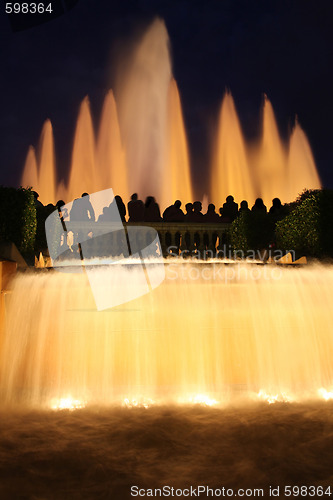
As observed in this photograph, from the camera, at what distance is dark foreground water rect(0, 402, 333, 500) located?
425cm

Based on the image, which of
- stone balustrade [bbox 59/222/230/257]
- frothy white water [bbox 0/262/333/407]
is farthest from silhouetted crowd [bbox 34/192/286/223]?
frothy white water [bbox 0/262/333/407]

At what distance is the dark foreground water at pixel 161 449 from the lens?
13.9 ft

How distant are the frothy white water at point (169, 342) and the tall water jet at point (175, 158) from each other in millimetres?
22492

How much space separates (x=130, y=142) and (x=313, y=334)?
973 inches

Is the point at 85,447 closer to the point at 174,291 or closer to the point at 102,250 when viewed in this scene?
the point at 174,291

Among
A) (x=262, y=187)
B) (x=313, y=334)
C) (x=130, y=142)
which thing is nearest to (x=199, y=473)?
(x=313, y=334)

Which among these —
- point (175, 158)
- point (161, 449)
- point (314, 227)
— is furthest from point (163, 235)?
point (161, 449)

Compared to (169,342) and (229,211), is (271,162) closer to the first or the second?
(229,211)

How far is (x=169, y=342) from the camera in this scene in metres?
7.34

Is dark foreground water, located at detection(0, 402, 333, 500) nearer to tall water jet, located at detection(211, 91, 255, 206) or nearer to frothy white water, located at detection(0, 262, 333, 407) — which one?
frothy white water, located at detection(0, 262, 333, 407)

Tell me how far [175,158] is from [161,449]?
1044 inches

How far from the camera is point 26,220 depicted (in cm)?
1417

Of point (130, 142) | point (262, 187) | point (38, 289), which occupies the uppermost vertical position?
point (130, 142)

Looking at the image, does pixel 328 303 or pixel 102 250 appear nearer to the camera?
pixel 328 303
